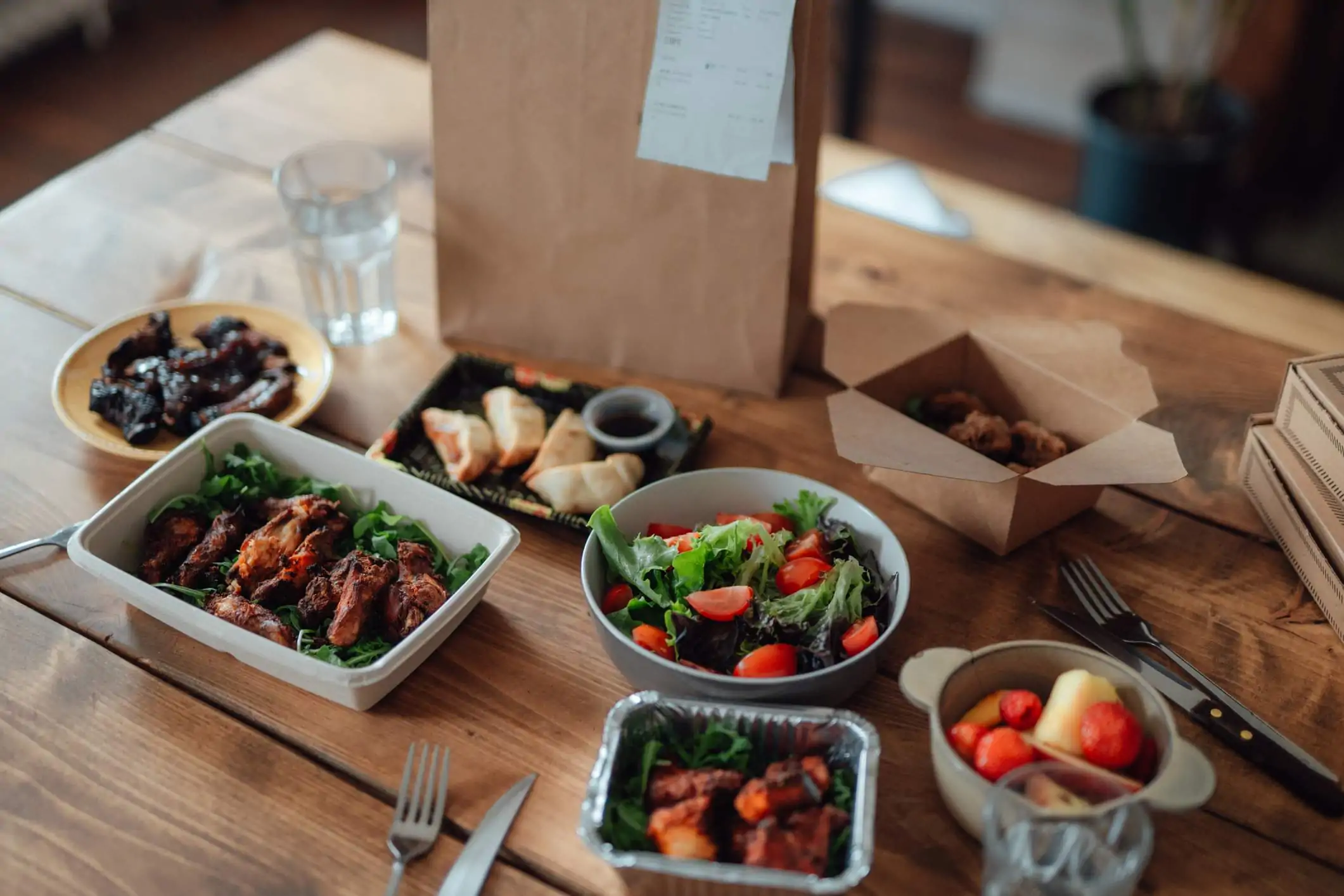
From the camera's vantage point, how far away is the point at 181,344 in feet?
4.64

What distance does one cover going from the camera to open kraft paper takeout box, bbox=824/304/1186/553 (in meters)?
1.12

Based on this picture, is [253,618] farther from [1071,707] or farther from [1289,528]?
[1289,528]

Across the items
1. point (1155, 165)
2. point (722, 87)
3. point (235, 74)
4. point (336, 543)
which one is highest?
point (722, 87)

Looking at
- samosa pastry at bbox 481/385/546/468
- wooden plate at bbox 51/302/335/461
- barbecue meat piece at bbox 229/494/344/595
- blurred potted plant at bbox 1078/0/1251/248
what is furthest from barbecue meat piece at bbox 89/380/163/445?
blurred potted plant at bbox 1078/0/1251/248

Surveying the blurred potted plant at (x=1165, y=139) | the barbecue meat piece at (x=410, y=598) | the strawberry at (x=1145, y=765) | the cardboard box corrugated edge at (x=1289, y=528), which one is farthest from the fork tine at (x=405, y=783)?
the blurred potted plant at (x=1165, y=139)

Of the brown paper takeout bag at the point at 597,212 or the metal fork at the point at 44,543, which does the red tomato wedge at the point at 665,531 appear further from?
the metal fork at the point at 44,543

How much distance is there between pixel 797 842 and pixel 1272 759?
1.37 feet

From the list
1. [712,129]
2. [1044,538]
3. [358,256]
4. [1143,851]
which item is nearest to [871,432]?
[1044,538]

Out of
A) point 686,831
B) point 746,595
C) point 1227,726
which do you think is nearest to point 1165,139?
point 1227,726

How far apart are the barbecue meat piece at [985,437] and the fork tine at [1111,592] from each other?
0.44 ft

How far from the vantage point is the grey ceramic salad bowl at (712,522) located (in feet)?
3.18

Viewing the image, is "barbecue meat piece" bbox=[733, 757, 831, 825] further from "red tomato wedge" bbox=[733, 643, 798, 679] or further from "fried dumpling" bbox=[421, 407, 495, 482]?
"fried dumpling" bbox=[421, 407, 495, 482]

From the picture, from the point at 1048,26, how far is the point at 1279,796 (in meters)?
2.65

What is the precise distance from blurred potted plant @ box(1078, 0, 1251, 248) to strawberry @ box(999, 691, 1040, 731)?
1.86 m
